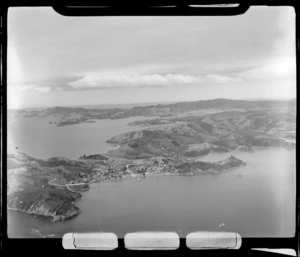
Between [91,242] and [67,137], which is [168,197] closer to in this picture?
[91,242]

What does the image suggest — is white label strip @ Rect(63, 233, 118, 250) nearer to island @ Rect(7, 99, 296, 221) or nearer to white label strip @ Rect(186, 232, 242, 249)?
island @ Rect(7, 99, 296, 221)

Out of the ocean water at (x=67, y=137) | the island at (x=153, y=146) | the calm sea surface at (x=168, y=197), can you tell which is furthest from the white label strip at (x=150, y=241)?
the ocean water at (x=67, y=137)

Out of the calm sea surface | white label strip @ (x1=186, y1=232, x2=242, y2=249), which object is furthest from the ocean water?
white label strip @ (x1=186, y1=232, x2=242, y2=249)

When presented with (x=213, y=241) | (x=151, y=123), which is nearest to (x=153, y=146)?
(x=151, y=123)

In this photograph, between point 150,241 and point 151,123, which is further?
point 151,123

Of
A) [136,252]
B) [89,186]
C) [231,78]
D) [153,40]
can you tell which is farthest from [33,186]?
[231,78]
